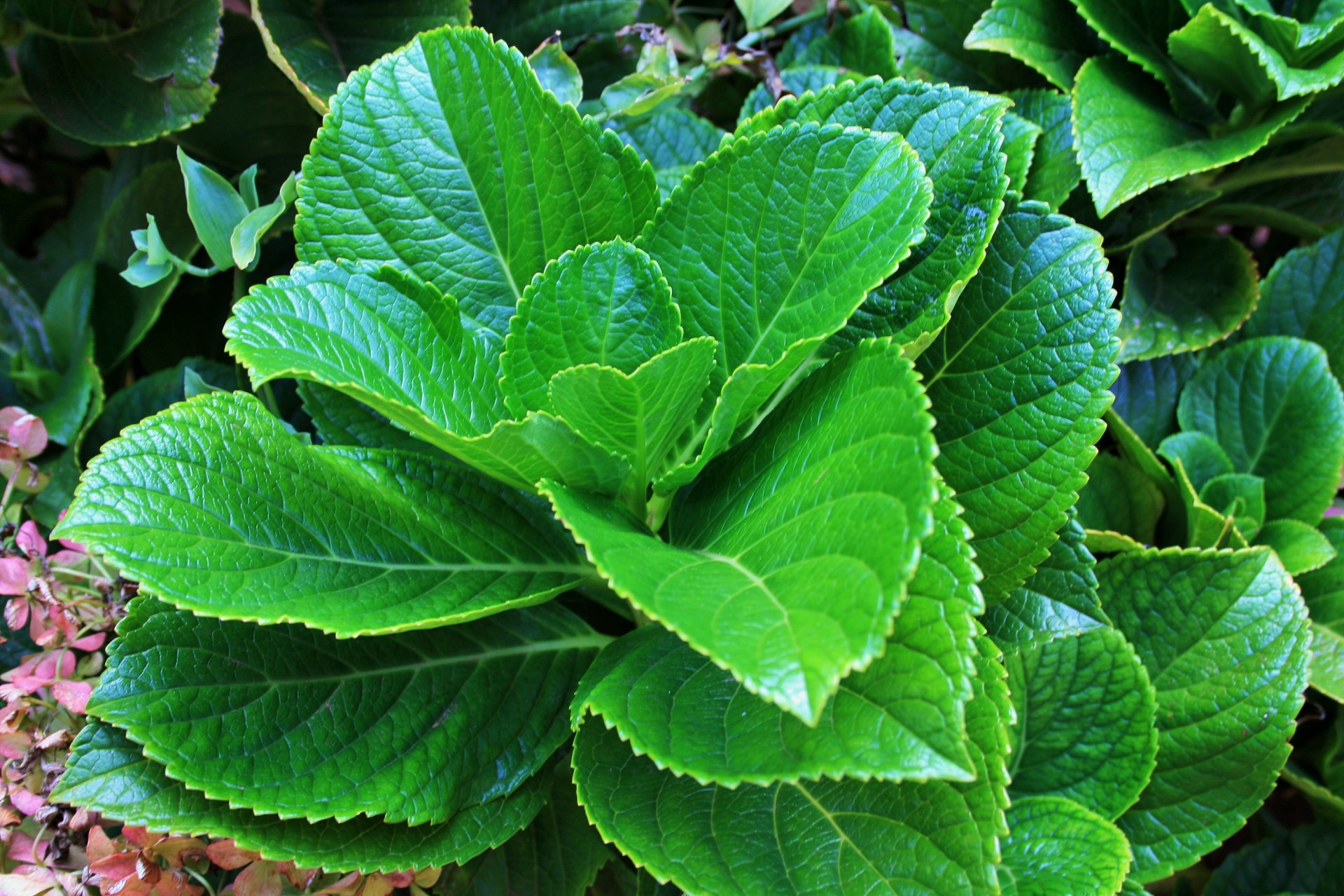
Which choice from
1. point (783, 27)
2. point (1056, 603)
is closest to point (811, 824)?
point (1056, 603)

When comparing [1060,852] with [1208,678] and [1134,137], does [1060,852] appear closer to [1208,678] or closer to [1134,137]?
[1208,678]

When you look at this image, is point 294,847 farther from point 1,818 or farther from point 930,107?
point 930,107

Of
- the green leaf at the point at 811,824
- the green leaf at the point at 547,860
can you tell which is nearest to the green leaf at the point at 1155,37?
the green leaf at the point at 811,824

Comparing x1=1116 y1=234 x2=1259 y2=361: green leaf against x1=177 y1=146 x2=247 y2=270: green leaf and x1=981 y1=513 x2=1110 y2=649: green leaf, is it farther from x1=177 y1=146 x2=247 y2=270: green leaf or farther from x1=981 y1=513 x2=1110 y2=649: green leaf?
x1=177 y1=146 x2=247 y2=270: green leaf

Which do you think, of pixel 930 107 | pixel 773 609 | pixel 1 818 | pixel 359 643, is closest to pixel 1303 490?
pixel 930 107

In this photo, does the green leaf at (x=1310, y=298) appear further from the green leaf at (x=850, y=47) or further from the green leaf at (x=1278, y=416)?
the green leaf at (x=850, y=47)
